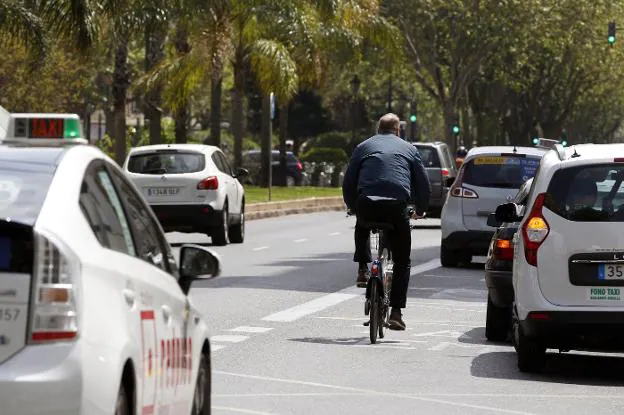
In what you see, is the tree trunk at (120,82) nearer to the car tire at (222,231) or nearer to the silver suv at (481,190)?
the car tire at (222,231)

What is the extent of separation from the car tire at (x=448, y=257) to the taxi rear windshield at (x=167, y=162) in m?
5.57

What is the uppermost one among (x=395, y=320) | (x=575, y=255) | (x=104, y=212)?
(x=104, y=212)

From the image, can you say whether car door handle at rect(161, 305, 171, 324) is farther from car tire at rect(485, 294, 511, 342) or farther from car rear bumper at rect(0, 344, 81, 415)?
car tire at rect(485, 294, 511, 342)

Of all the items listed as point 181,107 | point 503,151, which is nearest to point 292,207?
point 181,107

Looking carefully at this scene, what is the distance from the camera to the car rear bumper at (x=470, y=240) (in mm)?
23938

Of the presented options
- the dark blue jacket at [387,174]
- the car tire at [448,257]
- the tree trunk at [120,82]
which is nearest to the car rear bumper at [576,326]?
the dark blue jacket at [387,174]

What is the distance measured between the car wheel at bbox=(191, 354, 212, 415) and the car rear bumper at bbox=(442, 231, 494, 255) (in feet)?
52.1

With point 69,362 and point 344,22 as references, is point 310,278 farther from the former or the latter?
point 344,22

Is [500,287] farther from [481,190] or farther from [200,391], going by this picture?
[481,190]

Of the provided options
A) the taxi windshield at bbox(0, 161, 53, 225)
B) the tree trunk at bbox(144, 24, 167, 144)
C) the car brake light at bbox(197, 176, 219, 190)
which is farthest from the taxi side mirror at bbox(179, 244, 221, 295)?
the tree trunk at bbox(144, 24, 167, 144)

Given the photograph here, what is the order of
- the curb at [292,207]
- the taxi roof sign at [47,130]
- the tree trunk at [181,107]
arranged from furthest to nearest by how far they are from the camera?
the tree trunk at [181,107] < the curb at [292,207] < the taxi roof sign at [47,130]

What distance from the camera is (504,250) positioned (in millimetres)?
14203

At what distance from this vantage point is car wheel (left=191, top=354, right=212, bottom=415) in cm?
794

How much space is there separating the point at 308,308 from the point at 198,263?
33.5 ft
